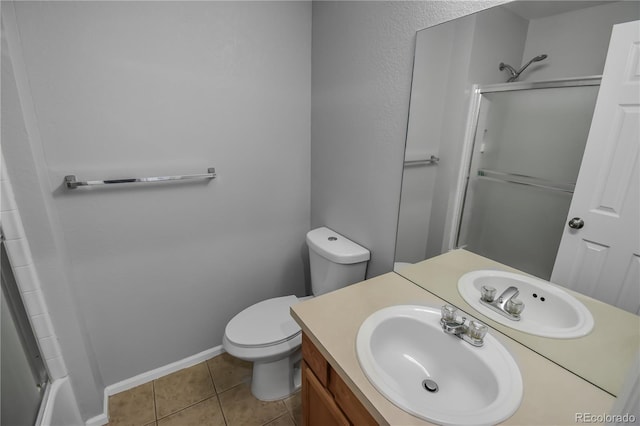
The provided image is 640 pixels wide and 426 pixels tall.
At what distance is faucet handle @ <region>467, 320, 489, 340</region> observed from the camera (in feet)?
2.83

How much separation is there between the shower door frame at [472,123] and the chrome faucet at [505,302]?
19 cm

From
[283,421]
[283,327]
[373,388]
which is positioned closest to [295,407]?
[283,421]

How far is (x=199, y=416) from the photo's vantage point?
151cm

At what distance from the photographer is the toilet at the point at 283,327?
1.40m

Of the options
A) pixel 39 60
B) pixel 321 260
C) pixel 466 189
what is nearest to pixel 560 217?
pixel 466 189

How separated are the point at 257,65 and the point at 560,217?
147 cm

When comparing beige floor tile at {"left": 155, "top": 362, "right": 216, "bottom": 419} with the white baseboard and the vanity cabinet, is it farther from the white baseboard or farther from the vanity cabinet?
the vanity cabinet

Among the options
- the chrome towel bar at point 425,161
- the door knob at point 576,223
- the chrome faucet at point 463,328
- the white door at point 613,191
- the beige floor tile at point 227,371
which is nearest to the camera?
the white door at point 613,191

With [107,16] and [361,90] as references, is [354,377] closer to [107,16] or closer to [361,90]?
[361,90]

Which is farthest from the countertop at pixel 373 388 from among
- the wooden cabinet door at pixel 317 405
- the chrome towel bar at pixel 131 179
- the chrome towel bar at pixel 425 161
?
the chrome towel bar at pixel 131 179

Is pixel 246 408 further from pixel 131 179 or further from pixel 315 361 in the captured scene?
pixel 131 179

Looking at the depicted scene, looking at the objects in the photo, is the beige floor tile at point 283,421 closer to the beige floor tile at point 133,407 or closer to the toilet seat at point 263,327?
the toilet seat at point 263,327

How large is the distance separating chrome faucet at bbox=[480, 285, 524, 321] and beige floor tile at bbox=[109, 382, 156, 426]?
167 centimetres

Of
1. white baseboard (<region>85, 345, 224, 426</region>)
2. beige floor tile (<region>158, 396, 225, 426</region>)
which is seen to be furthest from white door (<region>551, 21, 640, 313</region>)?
white baseboard (<region>85, 345, 224, 426</region>)
